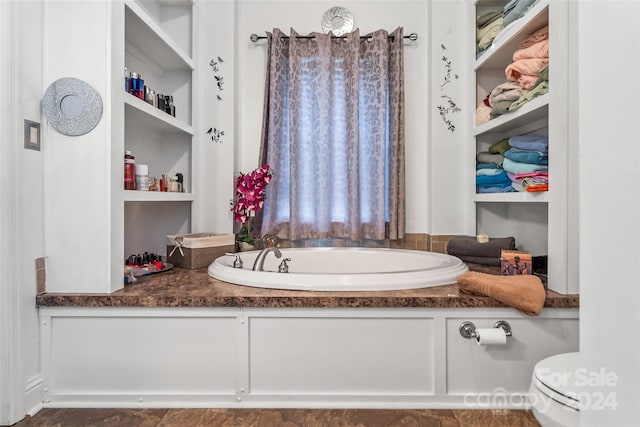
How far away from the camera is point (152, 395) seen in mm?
1487

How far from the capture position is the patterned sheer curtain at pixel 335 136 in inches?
98.6

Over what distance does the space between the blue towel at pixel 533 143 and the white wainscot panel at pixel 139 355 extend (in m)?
1.70

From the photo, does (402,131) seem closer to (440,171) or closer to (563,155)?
(440,171)

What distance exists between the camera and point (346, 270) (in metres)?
2.48

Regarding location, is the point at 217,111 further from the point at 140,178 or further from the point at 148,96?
the point at 140,178

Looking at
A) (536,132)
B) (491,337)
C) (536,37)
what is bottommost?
(491,337)

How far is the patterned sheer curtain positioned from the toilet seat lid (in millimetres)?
1471

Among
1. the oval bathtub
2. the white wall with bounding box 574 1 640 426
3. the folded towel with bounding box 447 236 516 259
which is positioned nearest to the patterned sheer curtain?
the oval bathtub

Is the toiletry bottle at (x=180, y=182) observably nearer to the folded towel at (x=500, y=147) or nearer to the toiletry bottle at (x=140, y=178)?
the toiletry bottle at (x=140, y=178)

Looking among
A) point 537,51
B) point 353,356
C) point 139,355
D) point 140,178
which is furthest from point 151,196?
point 537,51

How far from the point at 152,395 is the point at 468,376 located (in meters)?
1.32

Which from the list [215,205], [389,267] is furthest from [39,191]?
[389,267]

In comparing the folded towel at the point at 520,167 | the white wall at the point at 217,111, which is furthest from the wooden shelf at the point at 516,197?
the white wall at the point at 217,111

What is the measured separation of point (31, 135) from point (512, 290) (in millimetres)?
2053
